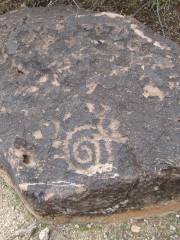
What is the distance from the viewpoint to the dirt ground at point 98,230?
202cm

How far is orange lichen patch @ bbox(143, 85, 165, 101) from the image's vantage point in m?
2.06

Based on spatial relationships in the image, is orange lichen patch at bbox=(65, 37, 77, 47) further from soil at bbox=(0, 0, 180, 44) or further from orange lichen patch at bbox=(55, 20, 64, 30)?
soil at bbox=(0, 0, 180, 44)

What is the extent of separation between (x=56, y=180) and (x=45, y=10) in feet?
2.81

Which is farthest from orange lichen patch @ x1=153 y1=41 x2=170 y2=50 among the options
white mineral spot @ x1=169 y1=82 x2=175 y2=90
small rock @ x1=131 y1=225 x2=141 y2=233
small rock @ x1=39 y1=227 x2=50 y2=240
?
small rock @ x1=39 y1=227 x2=50 y2=240

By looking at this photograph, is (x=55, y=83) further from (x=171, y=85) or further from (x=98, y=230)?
(x=98, y=230)

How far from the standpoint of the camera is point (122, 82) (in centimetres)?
209

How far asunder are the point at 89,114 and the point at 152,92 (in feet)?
0.85

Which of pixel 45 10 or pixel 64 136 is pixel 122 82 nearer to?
pixel 64 136

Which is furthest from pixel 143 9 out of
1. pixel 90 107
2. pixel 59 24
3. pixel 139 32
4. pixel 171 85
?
pixel 90 107

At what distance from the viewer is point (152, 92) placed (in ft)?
6.79

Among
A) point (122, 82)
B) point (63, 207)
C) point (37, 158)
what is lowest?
point (63, 207)

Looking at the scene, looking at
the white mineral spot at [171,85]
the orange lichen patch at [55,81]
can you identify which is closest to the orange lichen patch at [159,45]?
the white mineral spot at [171,85]

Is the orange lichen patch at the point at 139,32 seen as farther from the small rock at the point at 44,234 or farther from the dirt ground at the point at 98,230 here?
the small rock at the point at 44,234

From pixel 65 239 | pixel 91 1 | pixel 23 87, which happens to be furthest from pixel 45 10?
pixel 65 239
